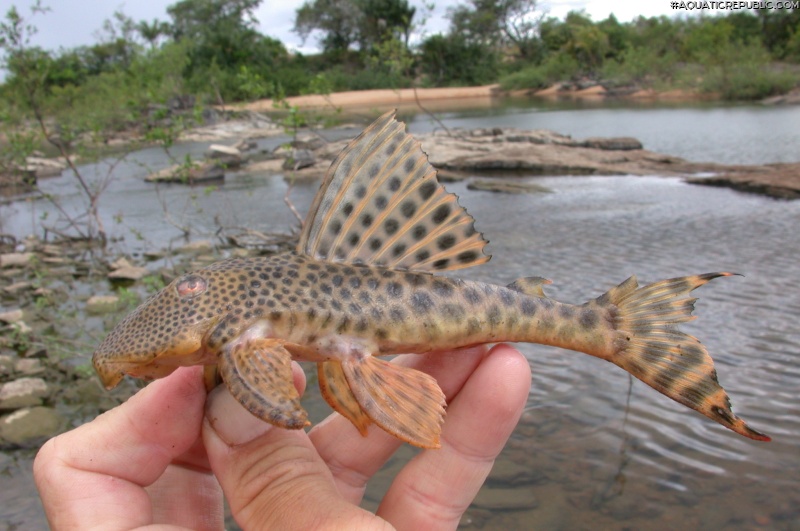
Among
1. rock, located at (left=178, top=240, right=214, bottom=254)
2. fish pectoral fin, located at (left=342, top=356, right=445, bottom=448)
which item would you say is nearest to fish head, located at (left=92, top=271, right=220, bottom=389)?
fish pectoral fin, located at (left=342, top=356, right=445, bottom=448)

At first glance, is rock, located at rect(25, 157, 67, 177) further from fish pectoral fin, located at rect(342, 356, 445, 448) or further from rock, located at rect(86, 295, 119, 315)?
fish pectoral fin, located at rect(342, 356, 445, 448)

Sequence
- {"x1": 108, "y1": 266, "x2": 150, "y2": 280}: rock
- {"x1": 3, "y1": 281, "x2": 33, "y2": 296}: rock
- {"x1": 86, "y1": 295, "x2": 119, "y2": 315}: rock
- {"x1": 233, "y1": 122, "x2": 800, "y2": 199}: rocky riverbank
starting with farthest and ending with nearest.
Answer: {"x1": 233, "y1": 122, "x2": 800, "y2": 199}: rocky riverbank < {"x1": 108, "y1": 266, "x2": 150, "y2": 280}: rock < {"x1": 3, "y1": 281, "x2": 33, "y2": 296}: rock < {"x1": 86, "y1": 295, "x2": 119, "y2": 315}: rock

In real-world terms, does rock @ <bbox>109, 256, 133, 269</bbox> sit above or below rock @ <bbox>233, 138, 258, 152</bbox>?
below

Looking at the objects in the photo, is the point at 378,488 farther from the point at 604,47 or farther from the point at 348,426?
the point at 604,47

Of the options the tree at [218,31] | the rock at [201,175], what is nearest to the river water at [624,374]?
the rock at [201,175]

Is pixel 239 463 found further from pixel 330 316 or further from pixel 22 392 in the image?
pixel 22 392

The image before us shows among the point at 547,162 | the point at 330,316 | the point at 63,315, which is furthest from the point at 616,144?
the point at 330,316

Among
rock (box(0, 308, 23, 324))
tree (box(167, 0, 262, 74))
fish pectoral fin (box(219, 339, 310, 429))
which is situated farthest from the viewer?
tree (box(167, 0, 262, 74))

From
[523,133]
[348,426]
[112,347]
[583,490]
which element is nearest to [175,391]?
[112,347]
